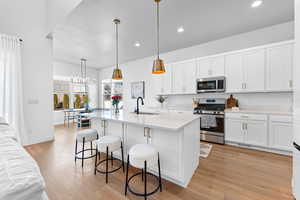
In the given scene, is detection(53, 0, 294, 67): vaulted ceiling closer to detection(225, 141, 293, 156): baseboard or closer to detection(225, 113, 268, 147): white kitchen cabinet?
detection(225, 113, 268, 147): white kitchen cabinet

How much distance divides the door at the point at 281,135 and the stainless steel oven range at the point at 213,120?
956mm

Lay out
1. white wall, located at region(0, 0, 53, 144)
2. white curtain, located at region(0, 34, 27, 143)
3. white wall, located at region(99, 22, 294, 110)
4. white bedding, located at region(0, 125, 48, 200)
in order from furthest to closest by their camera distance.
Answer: white wall, located at region(0, 0, 53, 144)
white wall, located at region(99, 22, 294, 110)
white curtain, located at region(0, 34, 27, 143)
white bedding, located at region(0, 125, 48, 200)

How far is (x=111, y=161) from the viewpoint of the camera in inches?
95.8

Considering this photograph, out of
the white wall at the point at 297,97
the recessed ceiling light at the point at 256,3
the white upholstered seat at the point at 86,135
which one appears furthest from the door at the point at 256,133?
the white upholstered seat at the point at 86,135

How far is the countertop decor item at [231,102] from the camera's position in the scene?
11.4 feet

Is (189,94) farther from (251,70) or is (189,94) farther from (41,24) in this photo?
(41,24)

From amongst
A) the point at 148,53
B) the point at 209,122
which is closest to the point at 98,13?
the point at 148,53

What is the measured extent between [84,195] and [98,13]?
10.3 feet

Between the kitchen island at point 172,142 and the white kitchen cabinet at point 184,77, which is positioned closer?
the kitchen island at point 172,142

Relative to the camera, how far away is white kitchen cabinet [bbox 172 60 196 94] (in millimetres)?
3980

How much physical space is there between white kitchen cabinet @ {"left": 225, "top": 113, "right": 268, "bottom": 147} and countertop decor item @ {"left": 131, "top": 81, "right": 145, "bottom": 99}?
3.36 m

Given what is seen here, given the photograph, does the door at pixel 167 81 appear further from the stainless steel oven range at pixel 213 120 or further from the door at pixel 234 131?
the door at pixel 234 131

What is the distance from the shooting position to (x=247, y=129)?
2998 mm

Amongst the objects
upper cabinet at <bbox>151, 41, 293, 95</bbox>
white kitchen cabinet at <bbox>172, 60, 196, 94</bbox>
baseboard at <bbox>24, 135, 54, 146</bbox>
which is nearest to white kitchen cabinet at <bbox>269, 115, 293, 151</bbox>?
upper cabinet at <bbox>151, 41, 293, 95</bbox>
